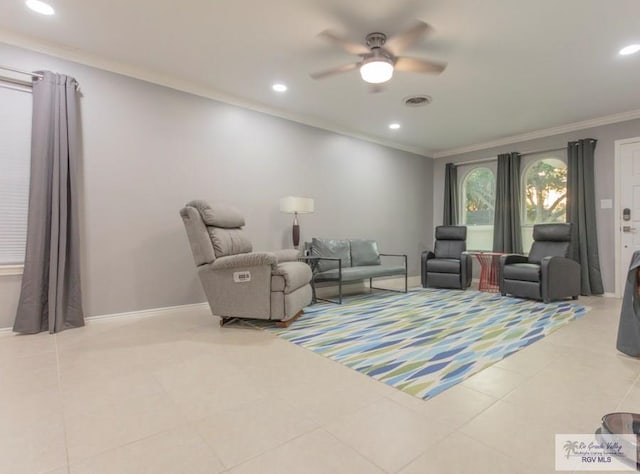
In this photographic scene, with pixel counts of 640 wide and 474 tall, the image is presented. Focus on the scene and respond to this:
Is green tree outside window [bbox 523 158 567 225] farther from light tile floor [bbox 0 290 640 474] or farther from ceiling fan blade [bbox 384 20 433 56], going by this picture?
ceiling fan blade [bbox 384 20 433 56]

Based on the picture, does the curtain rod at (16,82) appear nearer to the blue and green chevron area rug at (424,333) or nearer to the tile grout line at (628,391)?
the blue and green chevron area rug at (424,333)

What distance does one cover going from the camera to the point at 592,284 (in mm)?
4688

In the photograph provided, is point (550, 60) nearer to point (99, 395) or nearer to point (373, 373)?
point (373, 373)

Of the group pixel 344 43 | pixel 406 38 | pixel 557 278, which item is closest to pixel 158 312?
pixel 344 43

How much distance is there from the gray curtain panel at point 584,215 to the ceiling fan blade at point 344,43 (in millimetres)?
3962

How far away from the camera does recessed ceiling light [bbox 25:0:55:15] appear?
96.6 inches

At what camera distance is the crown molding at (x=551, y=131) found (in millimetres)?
4569

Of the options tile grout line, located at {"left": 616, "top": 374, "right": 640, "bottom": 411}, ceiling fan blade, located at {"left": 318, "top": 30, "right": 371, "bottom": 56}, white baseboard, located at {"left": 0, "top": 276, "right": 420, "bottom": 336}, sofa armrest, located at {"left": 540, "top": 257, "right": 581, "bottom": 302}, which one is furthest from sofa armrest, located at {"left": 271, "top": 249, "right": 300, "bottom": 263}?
sofa armrest, located at {"left": 540, "top": 257, "right": 581, "bottom": 302}

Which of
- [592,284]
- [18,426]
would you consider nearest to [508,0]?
[18,426]

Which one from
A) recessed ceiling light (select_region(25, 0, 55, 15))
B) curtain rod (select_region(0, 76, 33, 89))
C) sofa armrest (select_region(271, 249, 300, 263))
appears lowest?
sofa armrest (select_region(271, 249, 300, 263))

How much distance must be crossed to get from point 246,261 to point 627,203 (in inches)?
202

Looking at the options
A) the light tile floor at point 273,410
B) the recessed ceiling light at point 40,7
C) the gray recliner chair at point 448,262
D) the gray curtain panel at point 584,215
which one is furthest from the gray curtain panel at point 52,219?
the gray curtain panel at point 584,215

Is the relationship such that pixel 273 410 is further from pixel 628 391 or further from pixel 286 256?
pixel 286 256

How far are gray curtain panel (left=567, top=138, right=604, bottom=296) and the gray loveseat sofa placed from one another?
2.54 meters
